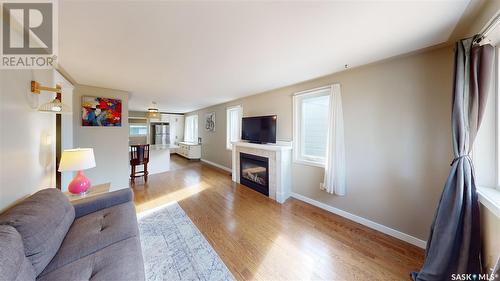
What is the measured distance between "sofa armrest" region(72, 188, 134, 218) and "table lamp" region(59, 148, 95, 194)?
28 cm

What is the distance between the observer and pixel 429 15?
51.6 inches

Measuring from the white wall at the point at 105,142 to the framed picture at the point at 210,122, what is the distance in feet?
9.01

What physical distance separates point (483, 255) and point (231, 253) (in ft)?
6.74

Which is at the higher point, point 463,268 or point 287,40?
point 287,40

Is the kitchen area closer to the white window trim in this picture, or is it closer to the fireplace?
the fireplace

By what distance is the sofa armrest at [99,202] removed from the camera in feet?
5.62

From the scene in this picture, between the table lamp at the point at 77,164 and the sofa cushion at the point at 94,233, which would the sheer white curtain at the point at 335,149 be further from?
the table lamp at the point at 77,164

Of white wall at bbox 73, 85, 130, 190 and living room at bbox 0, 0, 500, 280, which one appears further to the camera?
white wall at bbox 73, 85, 130, 190

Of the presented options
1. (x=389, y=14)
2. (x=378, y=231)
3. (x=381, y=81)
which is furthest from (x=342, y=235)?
(x=389, y=14)

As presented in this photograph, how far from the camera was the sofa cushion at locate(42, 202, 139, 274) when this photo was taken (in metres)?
1.18

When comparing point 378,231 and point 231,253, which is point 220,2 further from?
Answer: point 378,231

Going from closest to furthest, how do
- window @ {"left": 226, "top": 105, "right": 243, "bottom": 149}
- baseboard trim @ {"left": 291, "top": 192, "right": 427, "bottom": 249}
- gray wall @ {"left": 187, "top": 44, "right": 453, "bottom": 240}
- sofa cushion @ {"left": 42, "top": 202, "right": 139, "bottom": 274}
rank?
sofa cushion @ {"left": 42, "top": 202, "right": 139, "bottom": 274}
gray wall @ {"left": 187, "top": 44, "right": 453, "bottom": 240}
baseboard trim @ {"left": 291, "top": 192, "right": 427, "bottom": 249}
window @ {"left": 226, "top": 105, "right": 243, "bottom": 149}

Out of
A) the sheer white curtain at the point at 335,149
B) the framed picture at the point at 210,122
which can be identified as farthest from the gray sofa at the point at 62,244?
the framed picture at the point at 210,122

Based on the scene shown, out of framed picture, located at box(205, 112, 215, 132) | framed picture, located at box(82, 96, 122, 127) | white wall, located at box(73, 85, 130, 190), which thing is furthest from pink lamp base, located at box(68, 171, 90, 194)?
framed picture, located at box(205, 112, 215, 132)
